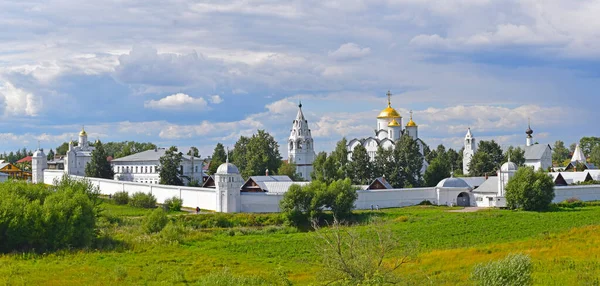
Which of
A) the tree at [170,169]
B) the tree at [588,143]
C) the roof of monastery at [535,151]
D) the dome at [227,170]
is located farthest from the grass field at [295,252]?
the tree at [588,143]

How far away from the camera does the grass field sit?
24.5 metres

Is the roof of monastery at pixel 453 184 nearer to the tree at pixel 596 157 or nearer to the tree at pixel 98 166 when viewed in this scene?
the tree at pixel 98 166

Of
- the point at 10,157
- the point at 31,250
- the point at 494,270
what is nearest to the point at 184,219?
the point at 31,250

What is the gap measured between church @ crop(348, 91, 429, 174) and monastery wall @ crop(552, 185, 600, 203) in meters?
22.0

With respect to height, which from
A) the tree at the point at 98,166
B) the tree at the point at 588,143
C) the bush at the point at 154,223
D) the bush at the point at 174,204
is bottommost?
the bush at the point at 154,223

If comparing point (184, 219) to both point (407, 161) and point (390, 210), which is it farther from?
point (407, 161)

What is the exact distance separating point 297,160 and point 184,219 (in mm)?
34977

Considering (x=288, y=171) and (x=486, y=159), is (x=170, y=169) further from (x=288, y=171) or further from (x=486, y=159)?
(x=486, y=159)

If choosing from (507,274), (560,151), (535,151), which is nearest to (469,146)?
(535,151)

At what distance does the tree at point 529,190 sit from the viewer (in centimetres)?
4581

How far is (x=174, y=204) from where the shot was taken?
48.6m

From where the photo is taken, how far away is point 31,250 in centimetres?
3119

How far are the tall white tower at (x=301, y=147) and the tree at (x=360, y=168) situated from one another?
58.1 feet

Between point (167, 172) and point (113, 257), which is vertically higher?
point (167, 172)
